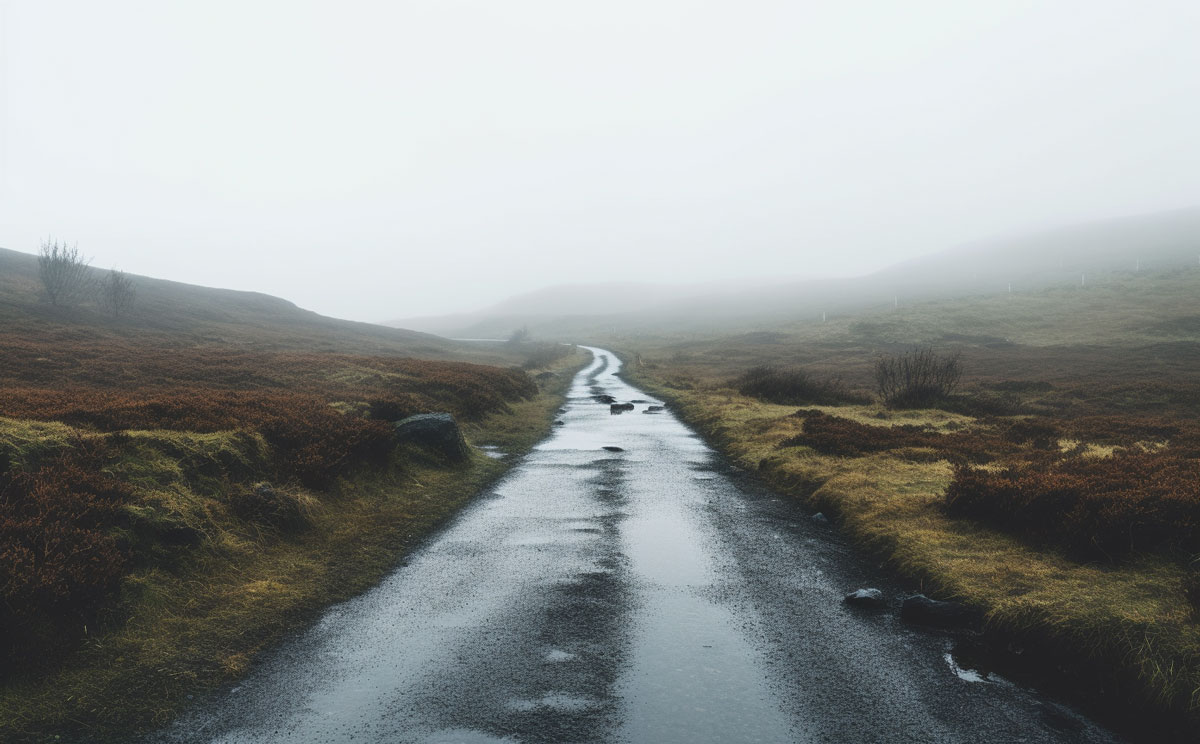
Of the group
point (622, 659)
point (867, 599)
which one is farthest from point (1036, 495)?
point (622, 659)

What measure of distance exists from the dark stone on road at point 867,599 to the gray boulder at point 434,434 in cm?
1379

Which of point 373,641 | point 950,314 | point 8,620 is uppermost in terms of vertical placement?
point 950,314

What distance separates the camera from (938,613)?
9414 mm

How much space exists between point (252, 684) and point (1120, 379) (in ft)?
164

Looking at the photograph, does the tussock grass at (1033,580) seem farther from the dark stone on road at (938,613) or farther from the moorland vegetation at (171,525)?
the moorland vegetation at (171,525)

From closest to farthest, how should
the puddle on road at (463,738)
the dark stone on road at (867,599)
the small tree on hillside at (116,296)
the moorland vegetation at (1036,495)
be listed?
the puddle on road at (463,738)
the moorland vegetation at (1036,495)
the dark stone on road at (867,599)
the small tree on hillside at (116,296)

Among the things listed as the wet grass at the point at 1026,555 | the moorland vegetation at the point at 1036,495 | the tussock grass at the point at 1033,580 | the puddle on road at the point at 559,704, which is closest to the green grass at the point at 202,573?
the puddle on road at the point at 559,704

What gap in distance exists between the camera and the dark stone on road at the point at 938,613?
369 inches

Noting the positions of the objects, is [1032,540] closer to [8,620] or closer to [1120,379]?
[8,620]

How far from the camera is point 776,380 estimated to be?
38.4 m

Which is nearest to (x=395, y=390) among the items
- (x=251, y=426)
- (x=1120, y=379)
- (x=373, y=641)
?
(x=251, y=426)

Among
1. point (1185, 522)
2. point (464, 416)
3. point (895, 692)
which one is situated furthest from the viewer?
point (464, 416)

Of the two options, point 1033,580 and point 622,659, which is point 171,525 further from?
point 1033,580

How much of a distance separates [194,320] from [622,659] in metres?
78.4
